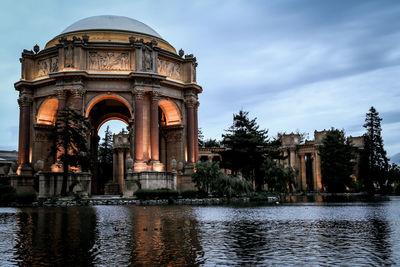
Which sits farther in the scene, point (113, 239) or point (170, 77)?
point (170, 77)

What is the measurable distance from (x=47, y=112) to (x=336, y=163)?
38196 millimetres

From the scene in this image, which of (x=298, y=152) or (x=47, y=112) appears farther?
(x=298, y=152)

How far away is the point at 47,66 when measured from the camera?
141 feet

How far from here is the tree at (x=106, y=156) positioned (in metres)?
76.9

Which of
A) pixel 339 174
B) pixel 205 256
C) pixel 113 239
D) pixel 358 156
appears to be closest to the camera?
pixel 205 256

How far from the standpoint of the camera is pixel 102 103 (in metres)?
50.7

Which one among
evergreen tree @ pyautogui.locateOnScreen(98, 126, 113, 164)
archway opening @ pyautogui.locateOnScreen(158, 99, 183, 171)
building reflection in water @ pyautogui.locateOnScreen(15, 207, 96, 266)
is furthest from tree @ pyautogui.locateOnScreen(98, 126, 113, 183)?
building reflection in water @ pyautogui.locateOnScreen(15, 207, 96, 266)

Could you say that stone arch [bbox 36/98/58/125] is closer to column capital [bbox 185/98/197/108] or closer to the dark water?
column capital [bbox 185/98/197/108]

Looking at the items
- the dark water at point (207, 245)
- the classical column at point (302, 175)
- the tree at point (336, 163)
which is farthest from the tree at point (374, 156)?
the dark water at point (207, 245)

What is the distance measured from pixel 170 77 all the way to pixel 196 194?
15.2m

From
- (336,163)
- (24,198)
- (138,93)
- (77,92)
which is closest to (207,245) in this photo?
(24,198)

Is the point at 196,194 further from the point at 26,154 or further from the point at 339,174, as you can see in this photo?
the point at 339,174

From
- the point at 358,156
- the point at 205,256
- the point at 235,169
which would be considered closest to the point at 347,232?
the point at 205,256

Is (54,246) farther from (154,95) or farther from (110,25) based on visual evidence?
(110,25)
